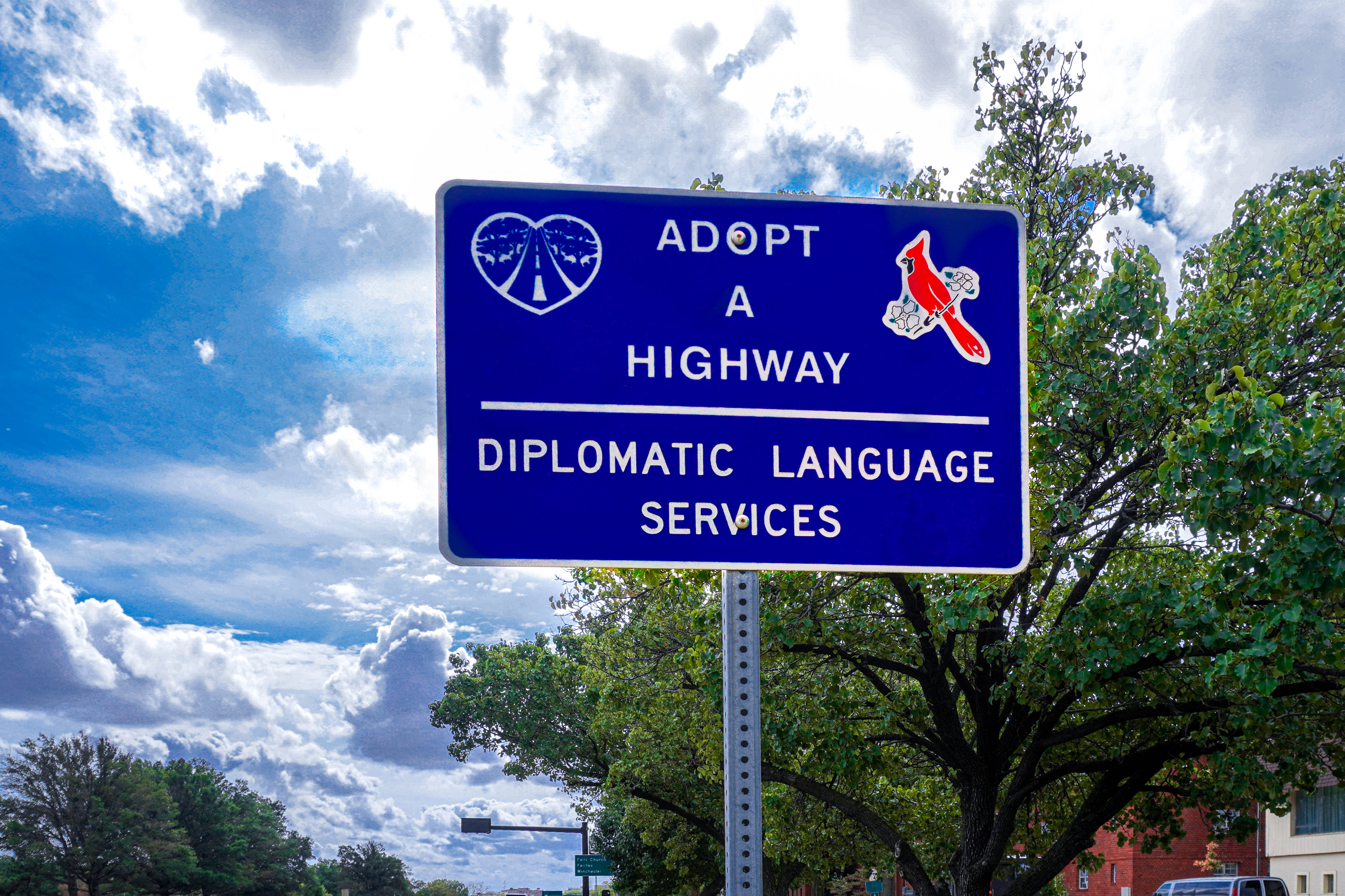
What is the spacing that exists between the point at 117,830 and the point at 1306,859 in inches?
2629

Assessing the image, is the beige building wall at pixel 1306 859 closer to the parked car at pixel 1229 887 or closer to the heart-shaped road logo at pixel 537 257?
the parked car at pixel 1229 887

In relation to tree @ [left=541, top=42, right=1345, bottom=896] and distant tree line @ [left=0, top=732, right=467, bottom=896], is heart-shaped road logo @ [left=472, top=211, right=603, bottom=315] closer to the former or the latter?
tree @ [left=541, top=42, right=1345, bottom=896]

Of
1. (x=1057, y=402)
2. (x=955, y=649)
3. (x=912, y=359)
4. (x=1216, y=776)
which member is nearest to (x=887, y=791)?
(x=955, y=649)

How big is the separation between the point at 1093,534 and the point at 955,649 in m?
4.18

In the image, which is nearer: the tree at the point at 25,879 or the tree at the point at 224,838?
the tree at the point at 25,879

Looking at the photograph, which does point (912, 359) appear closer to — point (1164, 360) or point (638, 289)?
point (638, 289)

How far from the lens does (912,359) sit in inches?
128

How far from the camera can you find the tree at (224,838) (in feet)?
266

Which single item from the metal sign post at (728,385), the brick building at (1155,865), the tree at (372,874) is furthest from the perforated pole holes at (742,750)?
the tree at (372,874)

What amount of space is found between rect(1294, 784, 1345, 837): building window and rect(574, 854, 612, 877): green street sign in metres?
23.0

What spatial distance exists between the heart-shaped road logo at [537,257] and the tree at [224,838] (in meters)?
83.5

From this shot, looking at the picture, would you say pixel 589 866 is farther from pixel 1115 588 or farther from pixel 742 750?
pixel 742 750

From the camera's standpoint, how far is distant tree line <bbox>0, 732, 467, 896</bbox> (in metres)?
69.0

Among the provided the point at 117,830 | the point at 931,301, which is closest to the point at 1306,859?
the point at 931,301
